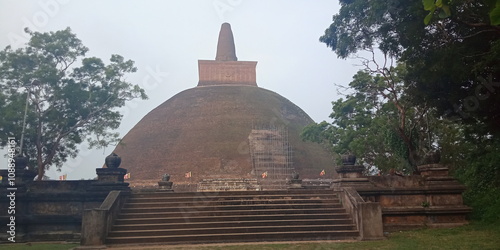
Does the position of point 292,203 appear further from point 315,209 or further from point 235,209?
point 235,209

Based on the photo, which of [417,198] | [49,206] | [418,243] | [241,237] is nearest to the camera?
Answer: [418,243]

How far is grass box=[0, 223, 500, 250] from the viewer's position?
825 cm

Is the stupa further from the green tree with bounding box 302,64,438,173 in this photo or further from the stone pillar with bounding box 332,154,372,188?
the stone pillar with bounding box 332,154,372,188

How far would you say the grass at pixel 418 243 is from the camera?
8.25m

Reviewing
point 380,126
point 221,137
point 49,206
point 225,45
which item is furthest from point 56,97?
point 225,45

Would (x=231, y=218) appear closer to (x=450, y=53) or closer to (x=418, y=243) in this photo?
(x=418, y=243)

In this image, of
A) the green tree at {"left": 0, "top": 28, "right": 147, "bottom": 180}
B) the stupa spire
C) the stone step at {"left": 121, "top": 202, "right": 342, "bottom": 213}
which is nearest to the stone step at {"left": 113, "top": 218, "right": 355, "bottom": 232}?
the stone step at {"left": 121, "top": 202, "right": 342, "bottom": 213}

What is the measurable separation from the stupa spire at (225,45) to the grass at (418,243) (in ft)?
151

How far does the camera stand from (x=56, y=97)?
19156mm

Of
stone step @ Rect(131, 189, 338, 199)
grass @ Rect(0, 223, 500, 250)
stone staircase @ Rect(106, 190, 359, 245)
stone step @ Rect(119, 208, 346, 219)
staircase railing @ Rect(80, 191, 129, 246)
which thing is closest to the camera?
grass @ Rect(0, 223, 500, 250)

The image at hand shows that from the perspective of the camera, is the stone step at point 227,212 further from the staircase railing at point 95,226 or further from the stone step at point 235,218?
the staircase railing at point 95,226

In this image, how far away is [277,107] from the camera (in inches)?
1912

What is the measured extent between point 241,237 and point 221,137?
31.4m

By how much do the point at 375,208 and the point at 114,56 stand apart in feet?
52.9
